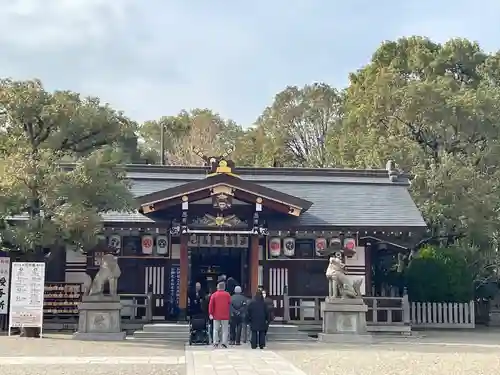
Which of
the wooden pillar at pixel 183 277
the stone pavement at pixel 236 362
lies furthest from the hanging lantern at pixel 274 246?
the stone pavement at pixel 236 362

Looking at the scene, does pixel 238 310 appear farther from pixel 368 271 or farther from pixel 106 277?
pixel 368 271

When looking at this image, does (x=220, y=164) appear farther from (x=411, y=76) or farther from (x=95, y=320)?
(x=411, y=76)

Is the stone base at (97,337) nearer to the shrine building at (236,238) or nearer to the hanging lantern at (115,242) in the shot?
the shrine building at (236,238)

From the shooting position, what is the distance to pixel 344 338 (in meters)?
19.7

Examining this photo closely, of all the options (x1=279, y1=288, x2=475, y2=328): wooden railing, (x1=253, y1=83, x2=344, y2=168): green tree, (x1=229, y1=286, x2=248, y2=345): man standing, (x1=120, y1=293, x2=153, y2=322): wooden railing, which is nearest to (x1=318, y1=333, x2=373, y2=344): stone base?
(x1=279, y1=288, x2=475, y2=328): wooden railing

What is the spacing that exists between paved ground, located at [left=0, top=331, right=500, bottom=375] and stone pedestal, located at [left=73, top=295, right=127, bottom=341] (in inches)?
21.1

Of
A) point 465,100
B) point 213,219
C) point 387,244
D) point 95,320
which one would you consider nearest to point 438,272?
point 387,244

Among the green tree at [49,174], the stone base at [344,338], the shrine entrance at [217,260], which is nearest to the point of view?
the green tree at [49,174]

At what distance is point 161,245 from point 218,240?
1.83m

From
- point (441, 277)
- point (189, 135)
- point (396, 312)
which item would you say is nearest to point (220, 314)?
point (396, 312)

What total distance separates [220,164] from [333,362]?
983 centimetres

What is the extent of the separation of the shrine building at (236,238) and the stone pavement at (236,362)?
5887 millimetres

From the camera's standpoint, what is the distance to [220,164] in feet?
74.4

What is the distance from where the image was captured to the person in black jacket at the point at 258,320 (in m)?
17.4
